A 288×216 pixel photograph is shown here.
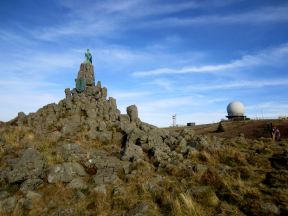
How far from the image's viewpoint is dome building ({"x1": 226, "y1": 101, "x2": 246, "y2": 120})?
6638 cm

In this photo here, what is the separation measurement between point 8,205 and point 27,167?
10.4 ft

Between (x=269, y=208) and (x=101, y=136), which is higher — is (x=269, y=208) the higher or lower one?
the lower one

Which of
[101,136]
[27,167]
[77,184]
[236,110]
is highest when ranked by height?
A: [236,110]

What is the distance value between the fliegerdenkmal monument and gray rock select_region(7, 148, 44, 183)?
15.2 m

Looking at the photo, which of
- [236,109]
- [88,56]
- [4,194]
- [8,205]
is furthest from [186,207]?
[236,109]

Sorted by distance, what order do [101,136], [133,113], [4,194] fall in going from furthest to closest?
[133,113], [101,136], [4,194]

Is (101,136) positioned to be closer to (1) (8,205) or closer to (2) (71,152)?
(2) (71,152)

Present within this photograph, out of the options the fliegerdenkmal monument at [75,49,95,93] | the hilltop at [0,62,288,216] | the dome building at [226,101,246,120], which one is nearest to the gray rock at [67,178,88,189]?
the hilltop at [0,62,288,216]

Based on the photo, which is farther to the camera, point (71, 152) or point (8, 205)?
point (71, 152)

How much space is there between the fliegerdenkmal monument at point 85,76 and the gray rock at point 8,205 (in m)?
19.1

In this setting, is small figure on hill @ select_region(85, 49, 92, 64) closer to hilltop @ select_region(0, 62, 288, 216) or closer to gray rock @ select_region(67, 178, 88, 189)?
hilltop @ select_region(0, 62, 288, 216)

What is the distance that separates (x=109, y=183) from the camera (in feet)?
47.3

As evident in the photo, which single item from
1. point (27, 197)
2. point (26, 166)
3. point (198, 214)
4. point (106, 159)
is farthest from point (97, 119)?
point (198, 214)

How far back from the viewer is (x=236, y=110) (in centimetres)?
6638
